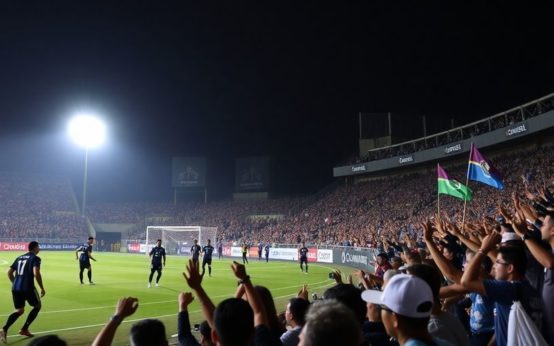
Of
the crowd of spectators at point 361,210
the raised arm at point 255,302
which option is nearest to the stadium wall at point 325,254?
the crowd of spectators at point 361,210

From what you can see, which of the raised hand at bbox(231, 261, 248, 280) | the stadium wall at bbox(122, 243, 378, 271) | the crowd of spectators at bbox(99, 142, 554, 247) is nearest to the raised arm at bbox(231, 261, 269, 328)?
the raised hand at bbox(231, 261, 248, 280)

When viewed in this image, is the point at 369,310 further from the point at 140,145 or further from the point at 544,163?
the point at 140,145

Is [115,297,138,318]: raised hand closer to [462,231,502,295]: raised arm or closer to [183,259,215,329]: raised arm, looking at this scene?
[183,259,215,329]: raised arm

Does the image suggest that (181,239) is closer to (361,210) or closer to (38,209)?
(361,210)

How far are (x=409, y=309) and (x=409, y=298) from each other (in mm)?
65

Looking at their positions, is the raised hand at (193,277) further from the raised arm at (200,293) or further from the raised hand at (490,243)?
the raised hand at (490,243)

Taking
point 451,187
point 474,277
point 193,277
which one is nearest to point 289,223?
point 451,187

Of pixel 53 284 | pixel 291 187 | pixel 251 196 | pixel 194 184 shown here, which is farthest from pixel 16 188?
pixel 53 284

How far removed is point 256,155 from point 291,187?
8007 millimetres

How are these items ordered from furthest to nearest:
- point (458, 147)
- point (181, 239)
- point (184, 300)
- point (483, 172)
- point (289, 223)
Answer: point (289, 223) → point (181, 239) → point (458, 147) → point (483, 172) → point (184, 300)

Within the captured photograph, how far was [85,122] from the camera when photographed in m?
71.6

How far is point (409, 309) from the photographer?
2.85 meters

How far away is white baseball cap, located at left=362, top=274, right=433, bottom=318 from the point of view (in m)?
2.85

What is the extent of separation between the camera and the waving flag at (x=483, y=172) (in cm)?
1670
